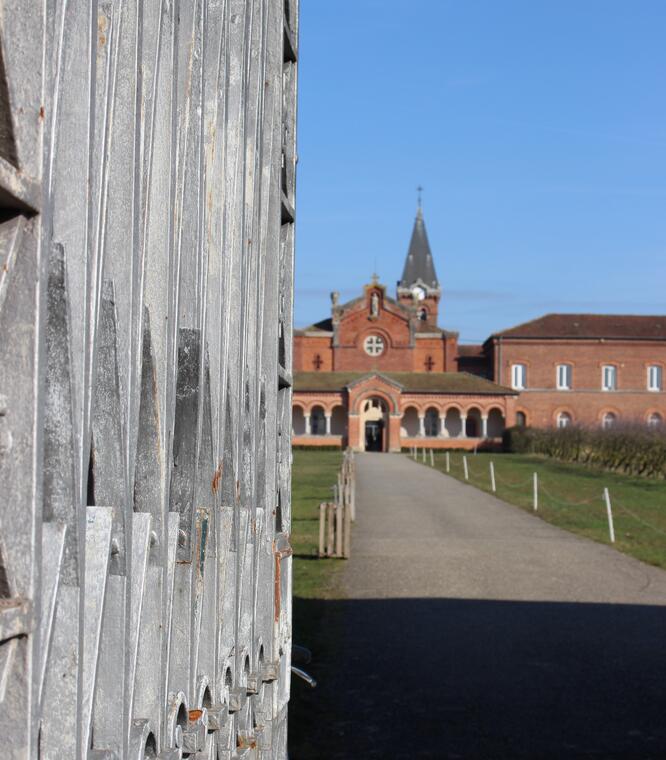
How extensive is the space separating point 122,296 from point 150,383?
0.28 m

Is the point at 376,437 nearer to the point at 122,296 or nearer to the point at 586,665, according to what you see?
the point at 586,665

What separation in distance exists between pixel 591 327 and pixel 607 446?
29.9 metres

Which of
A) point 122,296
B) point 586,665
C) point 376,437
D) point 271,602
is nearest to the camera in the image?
point 122,296

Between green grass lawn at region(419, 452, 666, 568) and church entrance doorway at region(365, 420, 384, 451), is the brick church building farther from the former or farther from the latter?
green grass lawn at region(419, 452, 666, 568)

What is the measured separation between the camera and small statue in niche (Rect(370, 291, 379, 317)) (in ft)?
235

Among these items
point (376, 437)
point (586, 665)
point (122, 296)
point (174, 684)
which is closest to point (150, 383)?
point (122, 296)

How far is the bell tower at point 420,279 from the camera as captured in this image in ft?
274

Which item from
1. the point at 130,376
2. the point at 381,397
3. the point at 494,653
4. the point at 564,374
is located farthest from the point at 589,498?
the point at 564,374

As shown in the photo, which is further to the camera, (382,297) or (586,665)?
(382,297)

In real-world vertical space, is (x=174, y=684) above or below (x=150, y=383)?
below

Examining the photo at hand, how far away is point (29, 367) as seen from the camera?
1.41 metres

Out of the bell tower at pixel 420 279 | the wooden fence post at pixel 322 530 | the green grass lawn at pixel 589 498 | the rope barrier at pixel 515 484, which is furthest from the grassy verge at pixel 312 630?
the bell tower at pixel 420 279

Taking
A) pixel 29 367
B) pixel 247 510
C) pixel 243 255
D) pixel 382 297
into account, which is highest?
pixel 382 297

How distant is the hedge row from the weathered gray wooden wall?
37.2 metres
